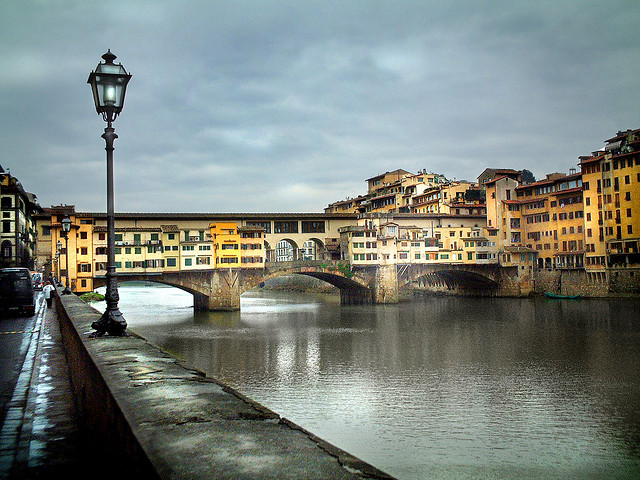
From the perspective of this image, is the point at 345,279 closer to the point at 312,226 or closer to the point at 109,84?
the point at 312,226

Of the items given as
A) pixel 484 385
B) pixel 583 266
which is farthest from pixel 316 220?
pixel 484 385

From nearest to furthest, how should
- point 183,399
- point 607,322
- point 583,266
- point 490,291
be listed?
point 183,399 < point 607,322 < point 583,266 < point 490,291

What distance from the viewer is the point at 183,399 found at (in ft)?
15.6

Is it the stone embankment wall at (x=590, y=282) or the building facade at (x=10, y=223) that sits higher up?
the building facade at (x=10, y=223)

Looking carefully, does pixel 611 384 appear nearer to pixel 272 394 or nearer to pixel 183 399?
pixel 272 394

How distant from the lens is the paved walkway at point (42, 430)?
5.24 meters

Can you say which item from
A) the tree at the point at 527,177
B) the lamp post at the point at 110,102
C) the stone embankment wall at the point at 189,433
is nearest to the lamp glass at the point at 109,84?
the lamp post at the point at 110,102

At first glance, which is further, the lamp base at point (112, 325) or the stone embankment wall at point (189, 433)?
the lamp base at point (112, 325)

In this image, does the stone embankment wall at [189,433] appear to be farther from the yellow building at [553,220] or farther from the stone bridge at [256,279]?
the yellow building at [553,220]

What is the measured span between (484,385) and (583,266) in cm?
4517

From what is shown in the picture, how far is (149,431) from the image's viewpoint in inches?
Answer: 143

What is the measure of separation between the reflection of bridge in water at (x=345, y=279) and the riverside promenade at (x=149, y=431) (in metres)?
48.4

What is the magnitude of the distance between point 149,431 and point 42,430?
3577mm

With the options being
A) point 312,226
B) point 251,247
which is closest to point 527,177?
point 312,226
